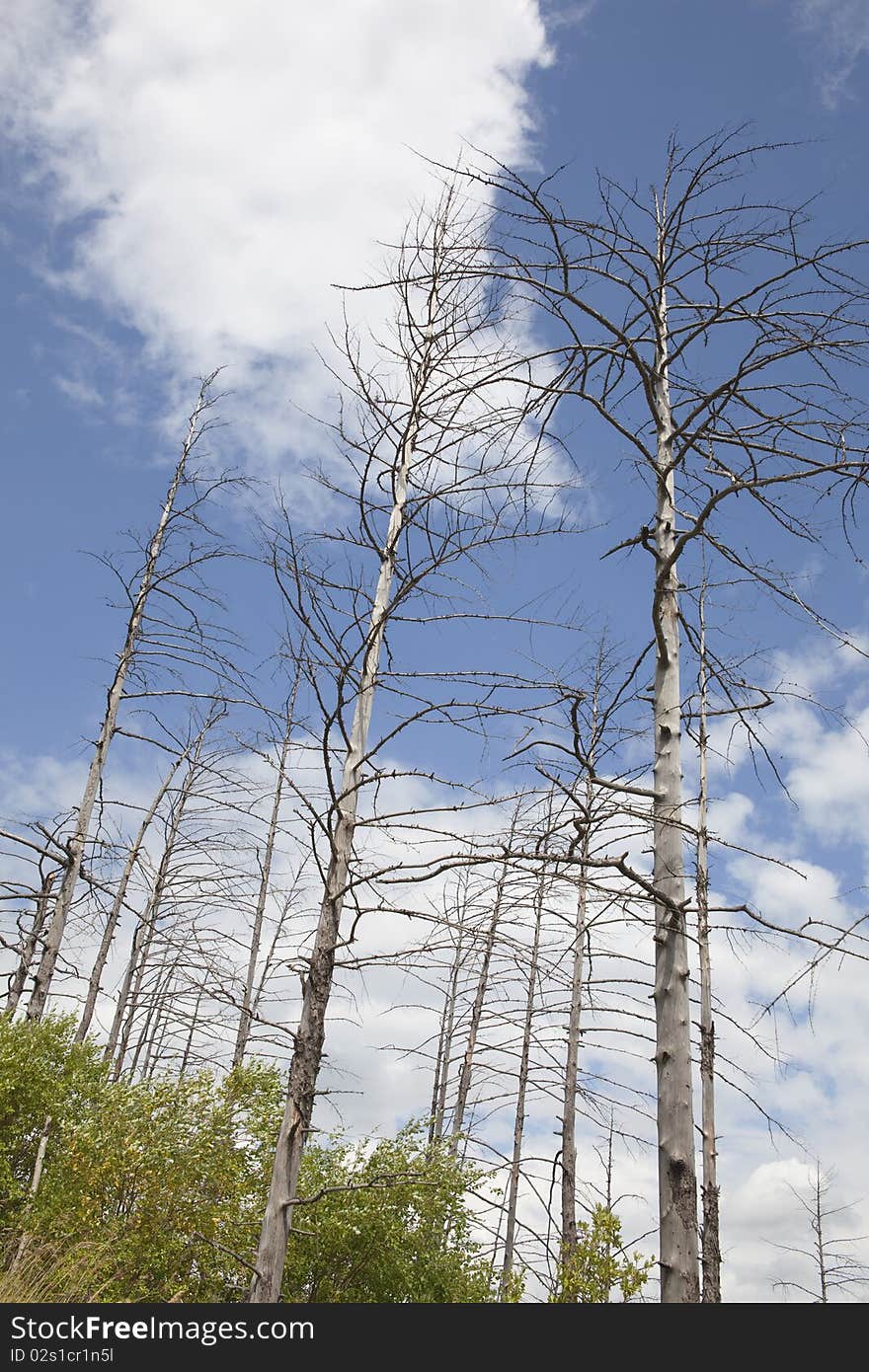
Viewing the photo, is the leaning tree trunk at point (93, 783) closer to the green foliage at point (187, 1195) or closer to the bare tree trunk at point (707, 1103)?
the green foliage at point (187, 1195)

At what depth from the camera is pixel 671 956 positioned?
3422 millimetres

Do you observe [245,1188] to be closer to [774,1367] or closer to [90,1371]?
[90,1371]

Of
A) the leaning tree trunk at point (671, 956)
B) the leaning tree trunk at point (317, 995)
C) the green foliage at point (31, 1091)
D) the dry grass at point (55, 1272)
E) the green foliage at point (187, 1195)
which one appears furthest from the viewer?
the green foliage at point (31, 1091)

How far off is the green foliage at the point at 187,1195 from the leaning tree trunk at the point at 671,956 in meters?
6.44

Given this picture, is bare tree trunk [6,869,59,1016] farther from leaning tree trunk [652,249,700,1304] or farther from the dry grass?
leaning tree trunk [652,249,700,1304]

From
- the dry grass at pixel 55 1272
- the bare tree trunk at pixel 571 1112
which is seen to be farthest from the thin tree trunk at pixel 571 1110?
the dry grass at pixel 55 1272

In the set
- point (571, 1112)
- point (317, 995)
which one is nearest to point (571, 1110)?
point (571, 1112)

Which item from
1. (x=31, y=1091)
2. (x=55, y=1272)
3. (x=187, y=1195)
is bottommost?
(x=55, y=1272)

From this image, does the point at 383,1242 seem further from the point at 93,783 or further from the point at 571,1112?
the point at 93,783

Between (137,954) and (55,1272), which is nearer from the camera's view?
(55,1272)

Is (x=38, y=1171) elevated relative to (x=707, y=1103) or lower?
lower

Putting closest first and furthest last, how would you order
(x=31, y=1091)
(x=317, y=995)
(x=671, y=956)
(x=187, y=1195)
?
(x=671, y=956) < (x=317, y=995) < (x=187, y=1195) < (x=31, y=1091)

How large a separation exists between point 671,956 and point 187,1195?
27.6 feet

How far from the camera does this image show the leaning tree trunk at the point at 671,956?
3057 mm
